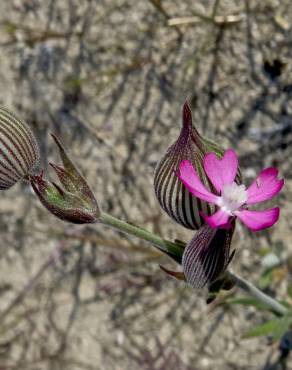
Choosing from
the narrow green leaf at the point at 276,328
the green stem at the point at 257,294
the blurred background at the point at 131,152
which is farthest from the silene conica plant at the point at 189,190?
the blurred background at the point at 131,152

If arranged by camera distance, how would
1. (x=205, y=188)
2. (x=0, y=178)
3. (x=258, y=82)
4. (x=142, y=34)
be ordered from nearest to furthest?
(x=205, y=188)
(x=0, y=178)
(x=258, y=82)
(x=142, y=34)

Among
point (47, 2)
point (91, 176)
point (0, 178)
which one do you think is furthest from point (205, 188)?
point (47, 2)

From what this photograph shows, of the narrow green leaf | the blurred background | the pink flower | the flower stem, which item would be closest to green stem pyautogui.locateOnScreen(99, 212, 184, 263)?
the flower stem

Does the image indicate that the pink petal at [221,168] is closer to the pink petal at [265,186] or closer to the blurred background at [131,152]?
the pink petal at [265,186]

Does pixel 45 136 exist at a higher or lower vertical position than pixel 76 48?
lower

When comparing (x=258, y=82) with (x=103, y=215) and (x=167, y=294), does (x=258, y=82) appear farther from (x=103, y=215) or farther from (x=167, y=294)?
(x=103, y=215)

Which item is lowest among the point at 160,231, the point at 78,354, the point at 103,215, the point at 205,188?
the point at 78,354
